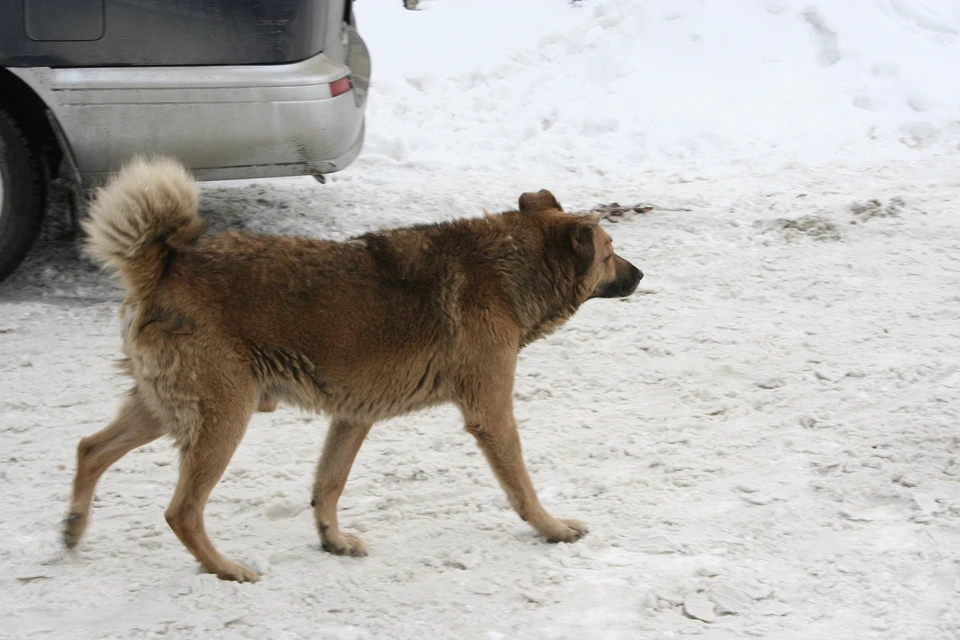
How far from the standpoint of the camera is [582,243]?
428cm

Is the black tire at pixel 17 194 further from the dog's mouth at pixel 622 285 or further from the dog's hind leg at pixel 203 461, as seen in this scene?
the dog's mouth at pixel 622 285

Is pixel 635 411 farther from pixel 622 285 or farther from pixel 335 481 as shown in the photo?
pixel 335 481

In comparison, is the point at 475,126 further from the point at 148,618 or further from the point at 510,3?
the point at 148,618

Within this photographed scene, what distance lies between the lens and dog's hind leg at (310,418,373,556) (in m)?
4.01

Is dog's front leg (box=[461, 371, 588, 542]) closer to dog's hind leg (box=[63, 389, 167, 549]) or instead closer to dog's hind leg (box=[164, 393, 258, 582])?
dog's hind leg (box=[164, 393, 258, 582])

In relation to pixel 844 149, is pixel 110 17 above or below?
above

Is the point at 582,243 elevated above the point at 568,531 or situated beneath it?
elevated above

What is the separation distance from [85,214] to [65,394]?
168 cm

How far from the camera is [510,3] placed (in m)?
12.1

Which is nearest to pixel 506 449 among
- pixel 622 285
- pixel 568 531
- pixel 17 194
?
pixel 568 531

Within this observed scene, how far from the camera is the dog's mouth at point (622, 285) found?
4.59 metres

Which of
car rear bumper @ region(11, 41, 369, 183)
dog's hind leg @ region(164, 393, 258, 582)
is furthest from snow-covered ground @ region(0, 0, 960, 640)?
car rear bumper @ region(11, 41, 369, 183)

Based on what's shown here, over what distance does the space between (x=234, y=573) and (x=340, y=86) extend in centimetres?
363

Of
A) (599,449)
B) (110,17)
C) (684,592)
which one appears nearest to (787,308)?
(599,449)
